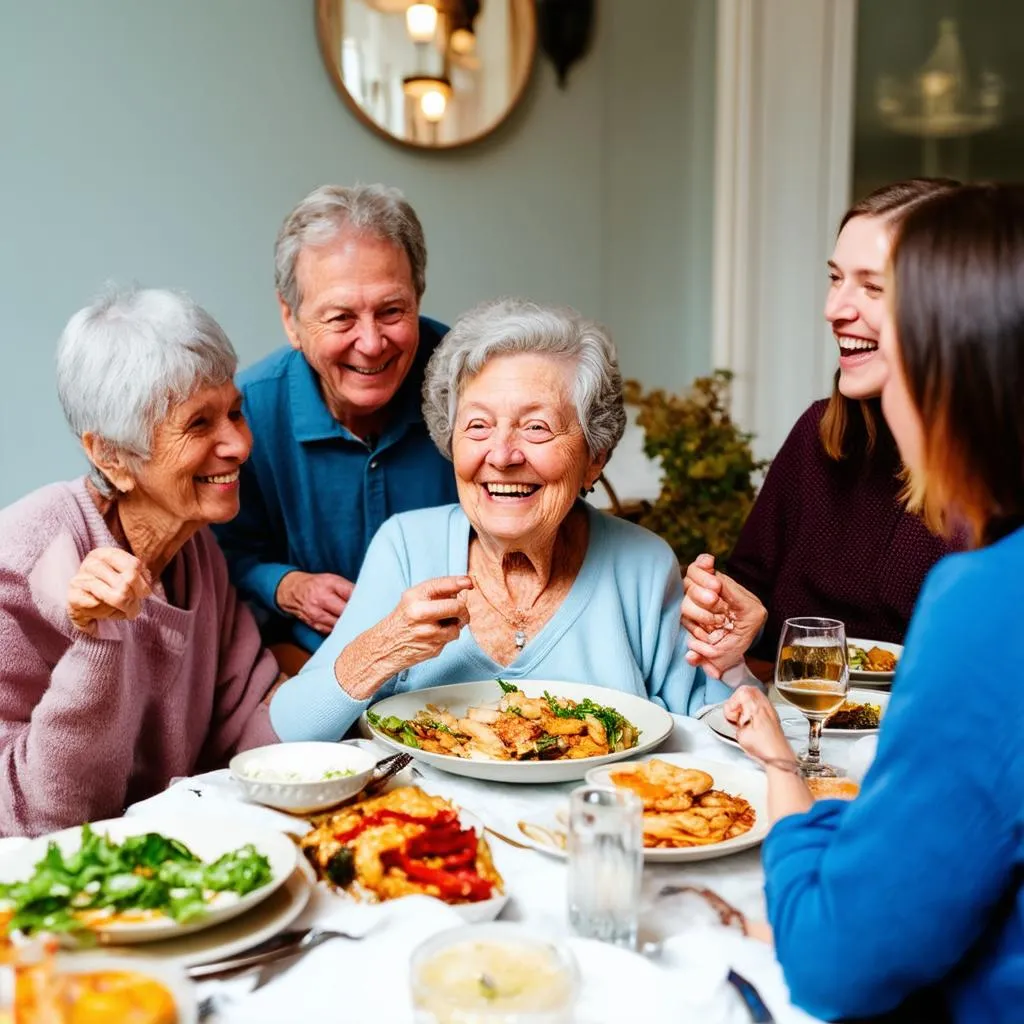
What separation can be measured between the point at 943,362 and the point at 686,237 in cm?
389

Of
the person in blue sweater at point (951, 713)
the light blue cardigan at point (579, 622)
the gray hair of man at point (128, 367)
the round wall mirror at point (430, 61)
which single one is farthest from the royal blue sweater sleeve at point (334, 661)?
the round wall mirror at point (430, 61)

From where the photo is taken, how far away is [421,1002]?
2.87ft

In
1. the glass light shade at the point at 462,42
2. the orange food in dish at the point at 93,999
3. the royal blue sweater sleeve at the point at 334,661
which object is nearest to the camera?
the orange food in dish at the point at 93,999

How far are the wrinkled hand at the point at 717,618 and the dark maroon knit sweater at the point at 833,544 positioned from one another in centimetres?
64

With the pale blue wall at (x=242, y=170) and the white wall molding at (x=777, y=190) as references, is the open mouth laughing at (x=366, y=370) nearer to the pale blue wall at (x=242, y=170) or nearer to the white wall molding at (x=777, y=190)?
the pale blue wall at (x=242, y=170)

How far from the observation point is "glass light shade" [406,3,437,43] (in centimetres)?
363

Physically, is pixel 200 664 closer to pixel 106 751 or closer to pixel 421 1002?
pixel 106 751

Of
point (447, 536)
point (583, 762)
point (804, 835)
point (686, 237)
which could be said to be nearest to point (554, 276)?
point (686, 237)

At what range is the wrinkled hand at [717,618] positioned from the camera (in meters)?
1.81

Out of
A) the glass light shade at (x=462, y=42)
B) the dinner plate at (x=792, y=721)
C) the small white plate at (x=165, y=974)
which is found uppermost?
the glass light shade at (x=462, y=42)

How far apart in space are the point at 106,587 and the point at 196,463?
41 centimetres

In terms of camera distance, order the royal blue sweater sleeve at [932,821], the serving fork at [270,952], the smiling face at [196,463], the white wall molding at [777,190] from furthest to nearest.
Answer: the white wall molding at [777,190] < the smiling face at [196,463] < the serving fork at [270,952] < the royal blue sweater sleeve at [932,821]

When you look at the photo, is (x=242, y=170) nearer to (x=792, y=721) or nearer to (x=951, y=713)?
(x=792, y=721)

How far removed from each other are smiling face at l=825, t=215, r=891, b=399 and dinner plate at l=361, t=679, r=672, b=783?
2.86ft
